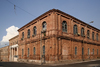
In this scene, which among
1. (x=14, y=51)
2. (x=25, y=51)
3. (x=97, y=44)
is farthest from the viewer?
(x=14, y=51)

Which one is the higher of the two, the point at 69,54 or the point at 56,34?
the point at 56,34

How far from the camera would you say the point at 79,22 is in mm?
32000

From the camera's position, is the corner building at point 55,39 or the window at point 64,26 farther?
the window at point 64,26

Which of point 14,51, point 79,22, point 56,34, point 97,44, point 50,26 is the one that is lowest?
point 14,51

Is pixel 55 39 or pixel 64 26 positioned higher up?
pixel 64 26

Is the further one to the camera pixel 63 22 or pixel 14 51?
pixel 14 51

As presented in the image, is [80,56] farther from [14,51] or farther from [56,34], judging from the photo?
[14,51]

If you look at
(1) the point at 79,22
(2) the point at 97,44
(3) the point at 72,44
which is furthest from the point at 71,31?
(2) the point at 97,44

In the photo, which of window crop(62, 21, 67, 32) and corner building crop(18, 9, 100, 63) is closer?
corner building crop(18, 9, 100, 63)

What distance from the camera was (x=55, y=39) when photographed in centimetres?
2378

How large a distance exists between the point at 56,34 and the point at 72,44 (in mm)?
6353

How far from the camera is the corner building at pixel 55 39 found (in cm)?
2419

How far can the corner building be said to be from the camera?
24191 mm

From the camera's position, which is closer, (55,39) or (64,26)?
(55,39)
